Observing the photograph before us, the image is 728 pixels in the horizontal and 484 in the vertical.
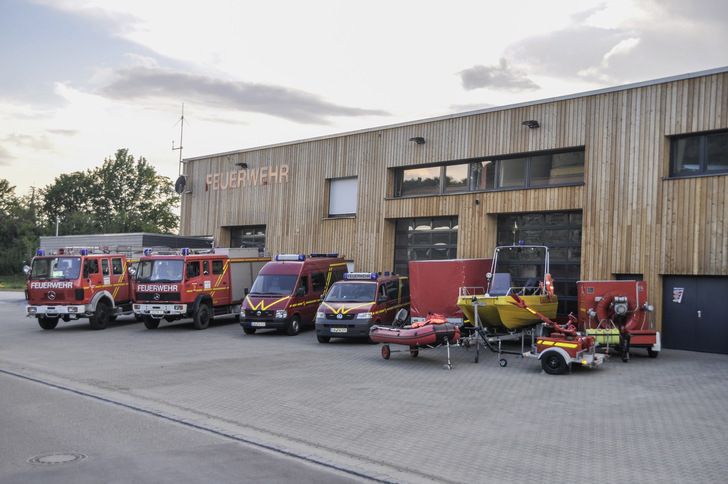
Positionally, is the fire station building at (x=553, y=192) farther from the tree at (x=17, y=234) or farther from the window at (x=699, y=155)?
the tree at (x=17, y=234)

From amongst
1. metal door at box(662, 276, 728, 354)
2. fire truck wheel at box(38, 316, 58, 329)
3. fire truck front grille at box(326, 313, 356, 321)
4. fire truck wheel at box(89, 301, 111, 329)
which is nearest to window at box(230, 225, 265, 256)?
fire truck wheel at box(89, 301, 111, 329)

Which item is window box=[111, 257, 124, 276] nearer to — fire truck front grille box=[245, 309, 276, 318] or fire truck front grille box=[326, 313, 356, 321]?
fire truck front grille box=[245, 309, 276, 318]

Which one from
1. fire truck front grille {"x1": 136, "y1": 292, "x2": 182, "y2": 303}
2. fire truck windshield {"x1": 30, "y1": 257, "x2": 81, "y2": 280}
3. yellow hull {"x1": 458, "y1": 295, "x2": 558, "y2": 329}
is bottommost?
fire truck front grille {"x1": 136, "y1": 292, "x2": 182, "y2": 303}

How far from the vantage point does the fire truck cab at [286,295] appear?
66.7 feet

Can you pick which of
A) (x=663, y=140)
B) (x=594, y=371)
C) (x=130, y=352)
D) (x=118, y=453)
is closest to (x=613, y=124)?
(x=663, y=140)

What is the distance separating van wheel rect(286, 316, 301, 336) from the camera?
2062cm

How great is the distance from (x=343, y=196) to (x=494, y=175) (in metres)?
6.96

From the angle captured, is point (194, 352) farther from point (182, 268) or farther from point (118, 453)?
point (118, 453)

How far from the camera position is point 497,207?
2158 cm

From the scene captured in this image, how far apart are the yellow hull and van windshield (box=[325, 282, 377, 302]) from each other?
11.4ft

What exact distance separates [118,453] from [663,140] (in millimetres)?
16023

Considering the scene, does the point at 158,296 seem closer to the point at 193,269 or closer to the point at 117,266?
the point at 193,269

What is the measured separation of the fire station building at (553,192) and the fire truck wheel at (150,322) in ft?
22.9

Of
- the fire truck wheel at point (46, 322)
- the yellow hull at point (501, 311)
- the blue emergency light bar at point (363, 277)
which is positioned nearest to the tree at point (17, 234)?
the fire truck wheel at point (46, 322)
